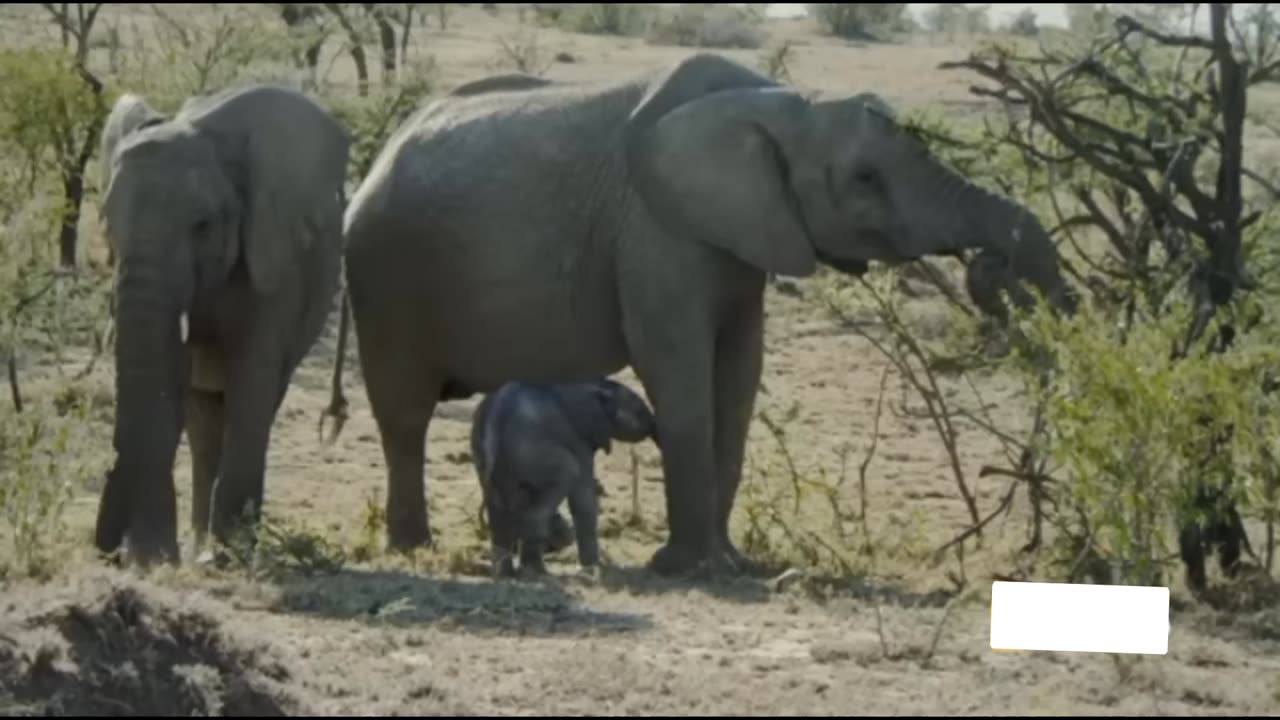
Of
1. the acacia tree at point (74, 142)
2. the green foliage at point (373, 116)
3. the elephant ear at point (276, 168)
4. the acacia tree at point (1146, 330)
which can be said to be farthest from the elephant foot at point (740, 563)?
the green foliage at point (373, 116)

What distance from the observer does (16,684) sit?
25.1 feet

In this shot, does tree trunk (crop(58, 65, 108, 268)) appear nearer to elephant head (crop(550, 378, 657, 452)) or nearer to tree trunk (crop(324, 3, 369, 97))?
elephant head (crop(550, 378, 657, 452))

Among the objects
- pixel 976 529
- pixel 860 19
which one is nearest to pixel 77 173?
pixel 976 529

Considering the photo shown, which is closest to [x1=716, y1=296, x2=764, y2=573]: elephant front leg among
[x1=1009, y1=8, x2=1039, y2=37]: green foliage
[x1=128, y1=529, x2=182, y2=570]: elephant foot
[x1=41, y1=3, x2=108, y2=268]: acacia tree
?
[x1=128, y1=529, x2=182, y2=570]: elephant foot

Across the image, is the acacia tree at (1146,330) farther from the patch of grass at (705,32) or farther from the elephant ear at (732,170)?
the patch of grass at (705,32)

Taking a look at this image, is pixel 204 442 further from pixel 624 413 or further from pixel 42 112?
pixel 42 112

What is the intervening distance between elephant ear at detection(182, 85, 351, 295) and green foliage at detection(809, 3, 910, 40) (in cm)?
2826

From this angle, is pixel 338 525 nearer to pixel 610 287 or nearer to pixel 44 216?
pixel 610 287

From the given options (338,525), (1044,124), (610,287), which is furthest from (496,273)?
(1044,124)

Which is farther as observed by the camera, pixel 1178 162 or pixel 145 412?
pixel 1178 162

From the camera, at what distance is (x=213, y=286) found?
10.9 metres

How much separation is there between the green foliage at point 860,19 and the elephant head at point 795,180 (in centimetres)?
2799

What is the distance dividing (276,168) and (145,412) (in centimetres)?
118

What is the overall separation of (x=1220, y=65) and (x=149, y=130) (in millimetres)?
3734
